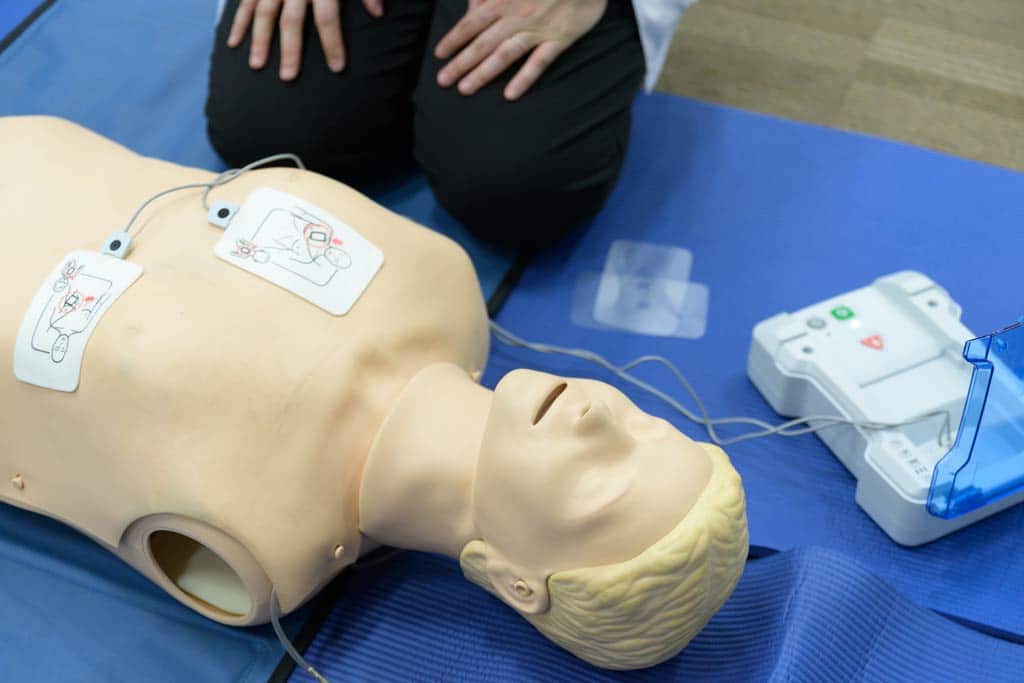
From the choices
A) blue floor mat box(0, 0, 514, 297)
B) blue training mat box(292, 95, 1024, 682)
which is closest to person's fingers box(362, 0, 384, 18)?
blue floor mat box(0, 0, 514, 297)

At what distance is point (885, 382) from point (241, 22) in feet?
3.42

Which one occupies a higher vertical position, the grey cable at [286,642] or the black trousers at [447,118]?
the black trousers at [447,118]

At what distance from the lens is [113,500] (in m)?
1.01

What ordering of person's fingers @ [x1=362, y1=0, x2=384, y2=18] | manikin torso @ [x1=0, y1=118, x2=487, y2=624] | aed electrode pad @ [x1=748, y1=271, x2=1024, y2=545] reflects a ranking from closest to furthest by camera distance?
1. manikin torso @ [x1=0, y1=118, x2=487, y2=624]
2. aed electrode pad @ [x1=748, y1=271, x2=1024, y2=545]
3. person's fingers @ [x1=362, y1=0, x2=384, y2=18]

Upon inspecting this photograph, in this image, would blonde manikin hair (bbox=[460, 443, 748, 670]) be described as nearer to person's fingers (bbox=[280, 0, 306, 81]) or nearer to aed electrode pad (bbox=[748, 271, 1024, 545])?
aed electrode pad (bbox=[748, 271, 1024, 545])

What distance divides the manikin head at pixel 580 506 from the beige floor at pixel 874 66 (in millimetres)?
1086

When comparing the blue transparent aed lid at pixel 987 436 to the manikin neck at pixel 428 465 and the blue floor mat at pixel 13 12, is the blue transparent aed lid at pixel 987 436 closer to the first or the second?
the manikin neck at pixel 428 465

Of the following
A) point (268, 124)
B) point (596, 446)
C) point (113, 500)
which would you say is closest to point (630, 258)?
point (268, 124)

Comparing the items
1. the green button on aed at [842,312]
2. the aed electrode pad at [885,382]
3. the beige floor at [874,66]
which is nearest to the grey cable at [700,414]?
the aed electrode pad at [885,382]

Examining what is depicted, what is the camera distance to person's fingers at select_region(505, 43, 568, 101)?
142 centimetres

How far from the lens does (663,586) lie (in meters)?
0.87

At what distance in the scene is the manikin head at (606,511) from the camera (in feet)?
2.82

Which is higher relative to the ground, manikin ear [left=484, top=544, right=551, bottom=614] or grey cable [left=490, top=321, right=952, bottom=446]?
manikin ear [left=484, top=544, right=551, bottom=614]

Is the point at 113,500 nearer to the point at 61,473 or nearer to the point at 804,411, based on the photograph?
the point at 61,473
